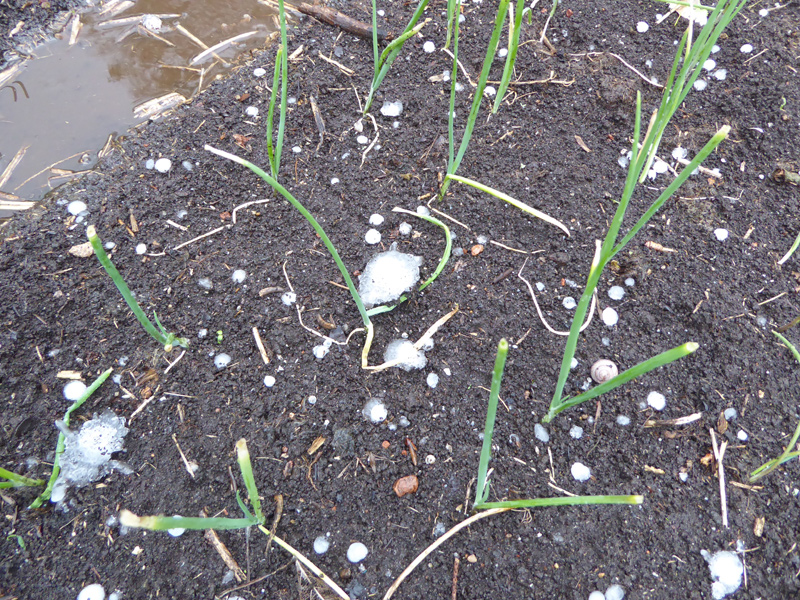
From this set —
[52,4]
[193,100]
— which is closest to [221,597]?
[193,100]

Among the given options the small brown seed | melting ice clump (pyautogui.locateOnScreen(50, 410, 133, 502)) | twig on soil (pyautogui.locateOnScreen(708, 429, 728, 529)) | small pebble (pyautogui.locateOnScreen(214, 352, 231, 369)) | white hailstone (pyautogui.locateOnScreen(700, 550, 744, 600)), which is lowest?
white hailstone (pyautogui.locateOnScreen(700, 550, 744, 600))

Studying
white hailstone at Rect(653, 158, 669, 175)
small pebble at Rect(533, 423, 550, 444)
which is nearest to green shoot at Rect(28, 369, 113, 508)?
small pebble at Rect(533, 423, 550, 444)

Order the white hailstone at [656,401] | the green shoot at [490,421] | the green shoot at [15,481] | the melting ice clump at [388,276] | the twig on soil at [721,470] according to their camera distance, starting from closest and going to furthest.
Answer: the green shoot at [490,421] < the green shoot at [15,481] < the twig on soil at [721,470] < the white hailstone at [656,401] < the melting ice clump at [388,276]

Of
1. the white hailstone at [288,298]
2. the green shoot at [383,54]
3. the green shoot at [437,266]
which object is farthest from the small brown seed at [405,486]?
the green shoot at [383,54]

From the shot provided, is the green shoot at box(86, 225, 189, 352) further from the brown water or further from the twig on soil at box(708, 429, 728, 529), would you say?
the twig on soil at box(708, 429, 728, 529)

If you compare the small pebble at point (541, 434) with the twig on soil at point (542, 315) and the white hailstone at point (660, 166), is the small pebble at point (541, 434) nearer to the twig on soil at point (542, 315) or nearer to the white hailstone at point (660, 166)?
the twig on soil at point (542, 315)

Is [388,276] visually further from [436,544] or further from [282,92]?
[436,544]
